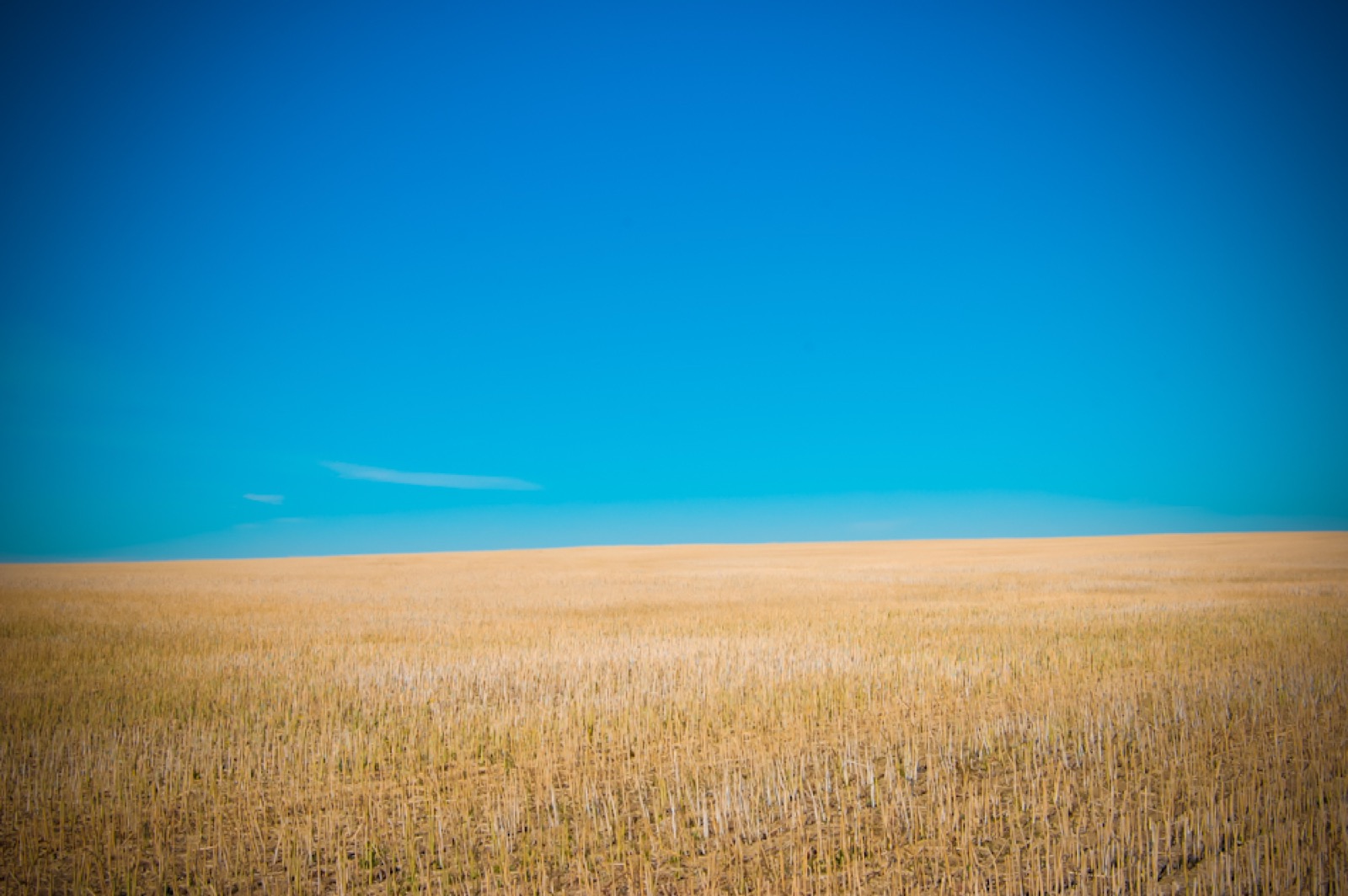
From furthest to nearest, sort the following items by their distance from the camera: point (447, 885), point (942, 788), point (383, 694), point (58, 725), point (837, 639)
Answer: point (837, 639), point (383, 694), point (58, 725), point (942, 788), point (447, 885)

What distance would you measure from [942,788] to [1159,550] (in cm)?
6104

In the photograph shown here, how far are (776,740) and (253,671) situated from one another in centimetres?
980

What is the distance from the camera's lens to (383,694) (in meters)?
10.5

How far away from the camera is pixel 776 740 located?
7.78 metres

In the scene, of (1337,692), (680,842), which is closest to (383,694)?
(680,842)

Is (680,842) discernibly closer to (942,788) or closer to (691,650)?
(942,788)

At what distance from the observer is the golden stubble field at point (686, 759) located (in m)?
4.89

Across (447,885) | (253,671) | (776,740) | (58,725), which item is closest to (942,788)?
(776,740)

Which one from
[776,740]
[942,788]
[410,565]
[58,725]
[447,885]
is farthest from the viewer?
[410,565]

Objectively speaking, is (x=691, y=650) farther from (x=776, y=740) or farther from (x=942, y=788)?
(x=942, y=788)

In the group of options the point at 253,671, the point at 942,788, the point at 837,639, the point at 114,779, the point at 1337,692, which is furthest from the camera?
the point at 837,639

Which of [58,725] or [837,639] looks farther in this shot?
[837,639]

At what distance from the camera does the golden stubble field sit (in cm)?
489

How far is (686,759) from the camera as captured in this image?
7.23 m
